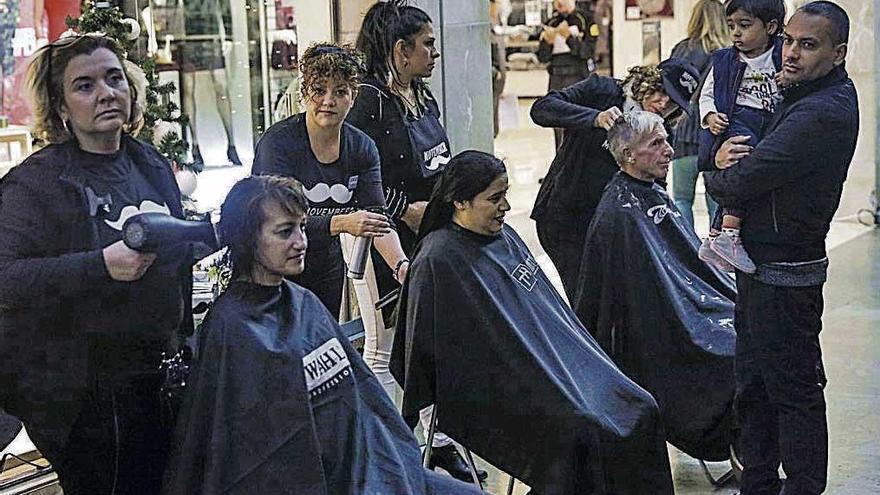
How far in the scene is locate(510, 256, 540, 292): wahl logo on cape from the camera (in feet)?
13.2

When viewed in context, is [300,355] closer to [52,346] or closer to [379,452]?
[379,452]

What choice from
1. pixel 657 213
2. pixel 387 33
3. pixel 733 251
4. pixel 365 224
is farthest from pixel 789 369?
pixel 387 33

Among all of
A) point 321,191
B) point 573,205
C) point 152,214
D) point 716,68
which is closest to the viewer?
point 152,214

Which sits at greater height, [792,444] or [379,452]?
[379,452]

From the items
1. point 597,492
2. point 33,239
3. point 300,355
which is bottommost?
point 597,492

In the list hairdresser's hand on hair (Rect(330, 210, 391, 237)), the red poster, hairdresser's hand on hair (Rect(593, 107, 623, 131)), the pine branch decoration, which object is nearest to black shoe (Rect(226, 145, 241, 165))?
the pine branch decoration

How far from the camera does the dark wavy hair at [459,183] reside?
12.8ft

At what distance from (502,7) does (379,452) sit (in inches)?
509

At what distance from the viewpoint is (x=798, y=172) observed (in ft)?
12.4

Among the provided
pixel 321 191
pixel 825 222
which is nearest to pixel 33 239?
pixel 321 191

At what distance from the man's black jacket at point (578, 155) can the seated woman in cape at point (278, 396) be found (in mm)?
2029

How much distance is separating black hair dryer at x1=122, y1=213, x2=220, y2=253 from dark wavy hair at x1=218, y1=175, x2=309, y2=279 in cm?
24

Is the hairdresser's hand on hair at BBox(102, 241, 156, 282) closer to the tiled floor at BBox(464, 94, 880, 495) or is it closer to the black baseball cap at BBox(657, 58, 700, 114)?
the tiled floor at BBox(464, 94, 880, 495)

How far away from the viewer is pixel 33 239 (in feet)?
9.07
